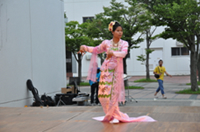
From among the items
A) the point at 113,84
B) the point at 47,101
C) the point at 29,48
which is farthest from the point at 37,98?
the point at 113,84

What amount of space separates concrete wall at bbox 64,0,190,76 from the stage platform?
26660 mm

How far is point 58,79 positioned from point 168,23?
6484mm

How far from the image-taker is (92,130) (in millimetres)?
4879

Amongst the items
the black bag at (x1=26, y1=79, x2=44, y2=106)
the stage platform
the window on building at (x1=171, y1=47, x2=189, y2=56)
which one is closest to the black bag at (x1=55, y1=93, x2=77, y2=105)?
the black bag at (x1=26, y1=79, x2=44, y2=106)

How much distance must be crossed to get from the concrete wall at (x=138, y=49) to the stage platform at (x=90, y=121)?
87.5 ft

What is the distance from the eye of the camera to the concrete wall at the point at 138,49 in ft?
108

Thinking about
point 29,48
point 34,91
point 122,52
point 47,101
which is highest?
point 29,48

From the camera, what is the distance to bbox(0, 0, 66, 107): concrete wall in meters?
9.39

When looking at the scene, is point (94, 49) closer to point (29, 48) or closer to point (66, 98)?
point (29, 48)

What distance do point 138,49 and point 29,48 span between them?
24.2 m

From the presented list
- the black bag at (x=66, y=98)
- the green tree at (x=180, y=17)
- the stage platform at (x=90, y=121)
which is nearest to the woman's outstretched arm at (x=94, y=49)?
the stage platform at (x=90, y=121)

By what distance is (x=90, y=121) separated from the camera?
18.7 ft

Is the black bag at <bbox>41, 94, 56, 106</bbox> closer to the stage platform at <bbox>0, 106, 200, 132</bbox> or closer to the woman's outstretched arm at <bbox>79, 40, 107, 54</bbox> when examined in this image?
the stage platform at <bbox>0, 106, 200, 132</bbox>

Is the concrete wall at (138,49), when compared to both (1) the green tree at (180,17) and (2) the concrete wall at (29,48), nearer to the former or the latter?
(1) the green tree at (180,17)
